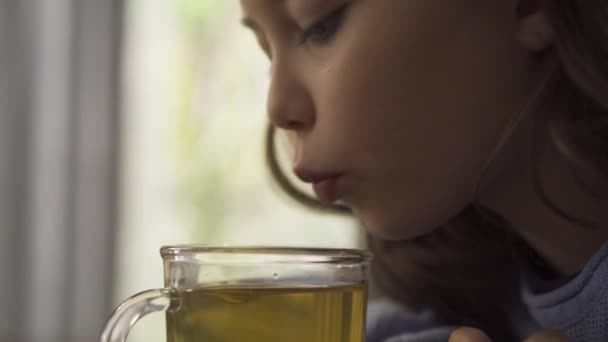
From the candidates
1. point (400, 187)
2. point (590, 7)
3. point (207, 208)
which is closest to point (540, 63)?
point (590, 7)

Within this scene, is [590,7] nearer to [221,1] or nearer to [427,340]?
[427,340]

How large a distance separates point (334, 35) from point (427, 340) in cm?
34

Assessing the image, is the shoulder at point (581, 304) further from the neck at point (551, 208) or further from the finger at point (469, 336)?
the finger at point (469, 336)

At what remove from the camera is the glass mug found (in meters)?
0.47

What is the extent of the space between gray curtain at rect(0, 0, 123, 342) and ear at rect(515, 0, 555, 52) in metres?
0.94

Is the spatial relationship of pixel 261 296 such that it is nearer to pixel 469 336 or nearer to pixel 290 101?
pixel 469 336

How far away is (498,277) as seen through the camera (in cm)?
86

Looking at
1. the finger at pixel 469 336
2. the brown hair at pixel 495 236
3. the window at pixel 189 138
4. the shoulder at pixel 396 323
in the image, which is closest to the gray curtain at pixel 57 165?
the window at pixel 189 138

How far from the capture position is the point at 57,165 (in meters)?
1.37

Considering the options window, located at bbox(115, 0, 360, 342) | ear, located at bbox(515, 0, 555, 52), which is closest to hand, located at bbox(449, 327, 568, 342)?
ear, located at bbox(515, 0, 555, 52)

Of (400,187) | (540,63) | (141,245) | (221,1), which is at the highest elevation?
(221,1)

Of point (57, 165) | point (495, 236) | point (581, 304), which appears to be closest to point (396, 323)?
point (495, 236)

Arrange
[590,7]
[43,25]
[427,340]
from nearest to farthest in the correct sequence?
[590,7], [427,340], [43,25]

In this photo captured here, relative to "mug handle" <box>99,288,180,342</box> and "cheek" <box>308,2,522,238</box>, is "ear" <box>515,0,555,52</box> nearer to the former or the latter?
"cheek" <box>308,2,522,238</box>
